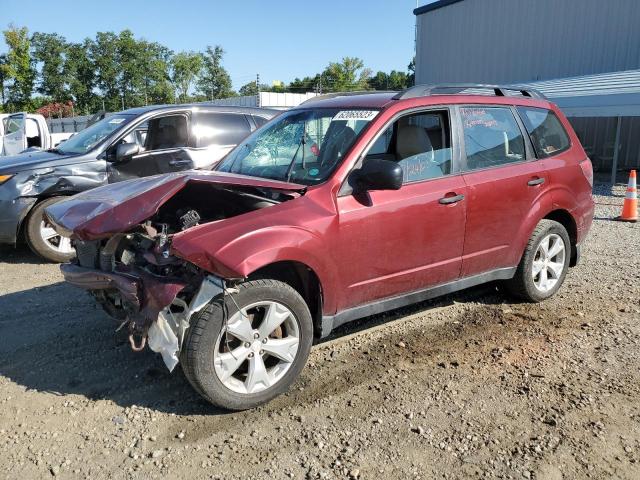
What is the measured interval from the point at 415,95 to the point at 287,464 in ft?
9.16

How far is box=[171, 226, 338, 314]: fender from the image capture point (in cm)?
288

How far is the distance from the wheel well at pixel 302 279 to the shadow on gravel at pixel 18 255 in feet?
14.9

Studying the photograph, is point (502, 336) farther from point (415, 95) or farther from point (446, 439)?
point (415, 95)

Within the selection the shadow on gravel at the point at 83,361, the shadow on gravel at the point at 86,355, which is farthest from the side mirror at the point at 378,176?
the shadow on gravel at the point at 83,361

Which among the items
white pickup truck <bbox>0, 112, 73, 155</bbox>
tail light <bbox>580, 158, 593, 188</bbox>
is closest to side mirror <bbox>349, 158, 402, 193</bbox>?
tail light <bbox>580, 158, 593, 188</bbox>

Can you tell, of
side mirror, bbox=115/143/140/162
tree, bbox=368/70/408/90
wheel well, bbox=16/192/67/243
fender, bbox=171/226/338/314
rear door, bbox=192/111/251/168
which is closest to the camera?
fender, bbox=171/226/338/314

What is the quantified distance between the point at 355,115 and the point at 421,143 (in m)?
0.61

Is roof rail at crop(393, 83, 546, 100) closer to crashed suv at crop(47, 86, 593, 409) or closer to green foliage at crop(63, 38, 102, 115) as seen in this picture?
crashed suv at crop(47, 86, 593, 409)

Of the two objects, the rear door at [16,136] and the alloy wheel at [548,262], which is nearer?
the alloy wheel at [548,262]

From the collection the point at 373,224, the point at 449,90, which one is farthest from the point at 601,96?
the point at 373,224

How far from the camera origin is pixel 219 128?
7.57 meters

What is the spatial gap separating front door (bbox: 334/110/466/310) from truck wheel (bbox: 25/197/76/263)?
4.18m

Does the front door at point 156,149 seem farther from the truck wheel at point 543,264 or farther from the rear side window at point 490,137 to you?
the truck wheel at point 543,264

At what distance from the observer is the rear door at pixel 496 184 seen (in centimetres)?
418
